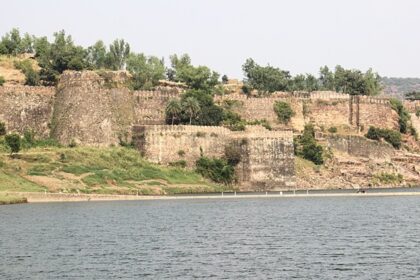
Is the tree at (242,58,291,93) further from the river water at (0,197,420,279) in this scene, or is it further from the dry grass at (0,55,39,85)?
the river water at (0,197,420,279)

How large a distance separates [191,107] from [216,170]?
7861 millimetres

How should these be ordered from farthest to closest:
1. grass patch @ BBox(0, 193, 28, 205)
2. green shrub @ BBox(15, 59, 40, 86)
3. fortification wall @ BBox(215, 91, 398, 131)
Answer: fortification wall @ BBox(215, 91, 398, 131) → green shrub @ BBox(15, 59, 40, 86) → grass patch @ BBox(0, 193, 28, 205)

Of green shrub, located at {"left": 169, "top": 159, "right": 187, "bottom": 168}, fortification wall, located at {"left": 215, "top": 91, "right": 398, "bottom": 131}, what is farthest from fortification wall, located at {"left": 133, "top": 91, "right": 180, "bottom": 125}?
fortification wall, located at {"left": 215, "top": 91, "right": 398, "bottom": 131}

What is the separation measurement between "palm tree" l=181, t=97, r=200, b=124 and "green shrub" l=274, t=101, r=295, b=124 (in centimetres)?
1388

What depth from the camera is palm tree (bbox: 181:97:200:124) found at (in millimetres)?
95125

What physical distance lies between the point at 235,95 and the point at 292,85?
18164 mm

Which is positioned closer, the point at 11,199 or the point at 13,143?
the point at 11,199

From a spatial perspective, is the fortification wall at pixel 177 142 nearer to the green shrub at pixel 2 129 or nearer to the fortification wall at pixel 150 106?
the fortification wall at pixel 150 106

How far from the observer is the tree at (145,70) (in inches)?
4008

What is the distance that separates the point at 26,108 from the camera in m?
92.8

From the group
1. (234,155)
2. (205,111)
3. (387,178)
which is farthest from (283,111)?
(234,155)

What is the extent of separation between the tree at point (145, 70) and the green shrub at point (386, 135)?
22819mm

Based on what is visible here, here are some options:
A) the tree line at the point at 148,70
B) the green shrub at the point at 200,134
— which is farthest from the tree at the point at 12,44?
the green shrub at the point at 200,134

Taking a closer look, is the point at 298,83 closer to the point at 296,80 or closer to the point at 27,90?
the point at 296,80
